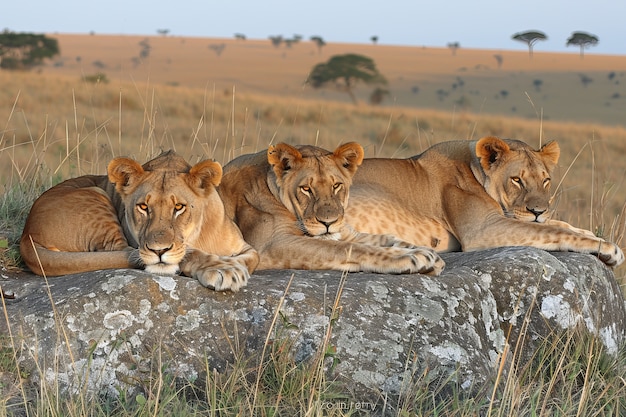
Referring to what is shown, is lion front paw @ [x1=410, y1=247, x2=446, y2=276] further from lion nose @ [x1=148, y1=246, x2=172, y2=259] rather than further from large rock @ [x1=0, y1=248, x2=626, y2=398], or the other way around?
lion nose @ [x1=148, y1=246, x2=172, y2=259]

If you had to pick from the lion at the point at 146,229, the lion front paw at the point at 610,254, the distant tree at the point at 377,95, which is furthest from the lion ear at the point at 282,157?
the distant tree at the point at 377,95

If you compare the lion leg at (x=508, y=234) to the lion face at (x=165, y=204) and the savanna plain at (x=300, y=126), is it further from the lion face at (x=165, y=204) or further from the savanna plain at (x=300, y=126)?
the lion face at (x=165, y=204)

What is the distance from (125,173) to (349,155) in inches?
52.2

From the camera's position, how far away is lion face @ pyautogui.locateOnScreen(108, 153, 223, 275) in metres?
4.38

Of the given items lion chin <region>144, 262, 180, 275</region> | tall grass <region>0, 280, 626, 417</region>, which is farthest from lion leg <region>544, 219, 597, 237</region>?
lion chin <region>144, 262, 180, 275</region>

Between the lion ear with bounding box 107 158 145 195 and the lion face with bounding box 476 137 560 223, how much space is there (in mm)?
2317

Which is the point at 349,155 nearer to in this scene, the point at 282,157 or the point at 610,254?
the point at 282,157

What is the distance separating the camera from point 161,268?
14.4ft

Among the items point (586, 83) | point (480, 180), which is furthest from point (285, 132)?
point (586, 83)

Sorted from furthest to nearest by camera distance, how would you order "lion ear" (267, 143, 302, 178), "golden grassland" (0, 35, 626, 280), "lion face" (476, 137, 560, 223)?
"golden grassland" (0, 35, 626, 280) < "lion face" (476, 137, 560, 223) < "lion ear" (267, 143, 302, 178)

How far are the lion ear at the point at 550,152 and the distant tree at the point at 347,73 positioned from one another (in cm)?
3227

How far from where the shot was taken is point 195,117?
24.3 meters

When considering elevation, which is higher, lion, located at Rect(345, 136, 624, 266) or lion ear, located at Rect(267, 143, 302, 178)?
lion ear, located at Rect(267, 143, 302, 178)

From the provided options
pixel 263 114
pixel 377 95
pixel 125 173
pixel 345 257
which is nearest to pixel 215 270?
pixel 125 173
